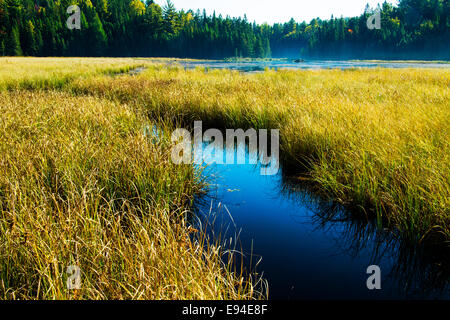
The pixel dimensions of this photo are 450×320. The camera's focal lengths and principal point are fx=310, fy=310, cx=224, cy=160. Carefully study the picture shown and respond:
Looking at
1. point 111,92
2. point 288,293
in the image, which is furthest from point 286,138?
point 111,92

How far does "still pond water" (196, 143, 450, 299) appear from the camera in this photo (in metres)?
2.73

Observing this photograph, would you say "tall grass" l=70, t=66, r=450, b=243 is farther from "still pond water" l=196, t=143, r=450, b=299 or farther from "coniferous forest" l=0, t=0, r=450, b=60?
"coniferous forest" l=0, t=0, r=450, b=60

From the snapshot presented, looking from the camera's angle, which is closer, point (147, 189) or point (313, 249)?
point (313, 249)

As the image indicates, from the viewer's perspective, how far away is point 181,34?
87125mm

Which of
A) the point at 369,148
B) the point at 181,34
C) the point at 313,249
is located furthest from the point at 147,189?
the point at 181,34

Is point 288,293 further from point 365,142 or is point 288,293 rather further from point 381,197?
point 365,142

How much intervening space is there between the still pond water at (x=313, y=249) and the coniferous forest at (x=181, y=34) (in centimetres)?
7089

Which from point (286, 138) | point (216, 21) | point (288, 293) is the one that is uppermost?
point (216, 21)

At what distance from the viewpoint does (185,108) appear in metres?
9.08

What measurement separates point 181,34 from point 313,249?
9222 cm

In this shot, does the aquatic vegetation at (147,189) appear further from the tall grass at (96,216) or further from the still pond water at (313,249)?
the still pond water at (313,249)

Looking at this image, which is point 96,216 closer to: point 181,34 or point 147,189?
point 147,189

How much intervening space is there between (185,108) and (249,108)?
2.13 meters

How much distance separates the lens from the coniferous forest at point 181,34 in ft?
215
